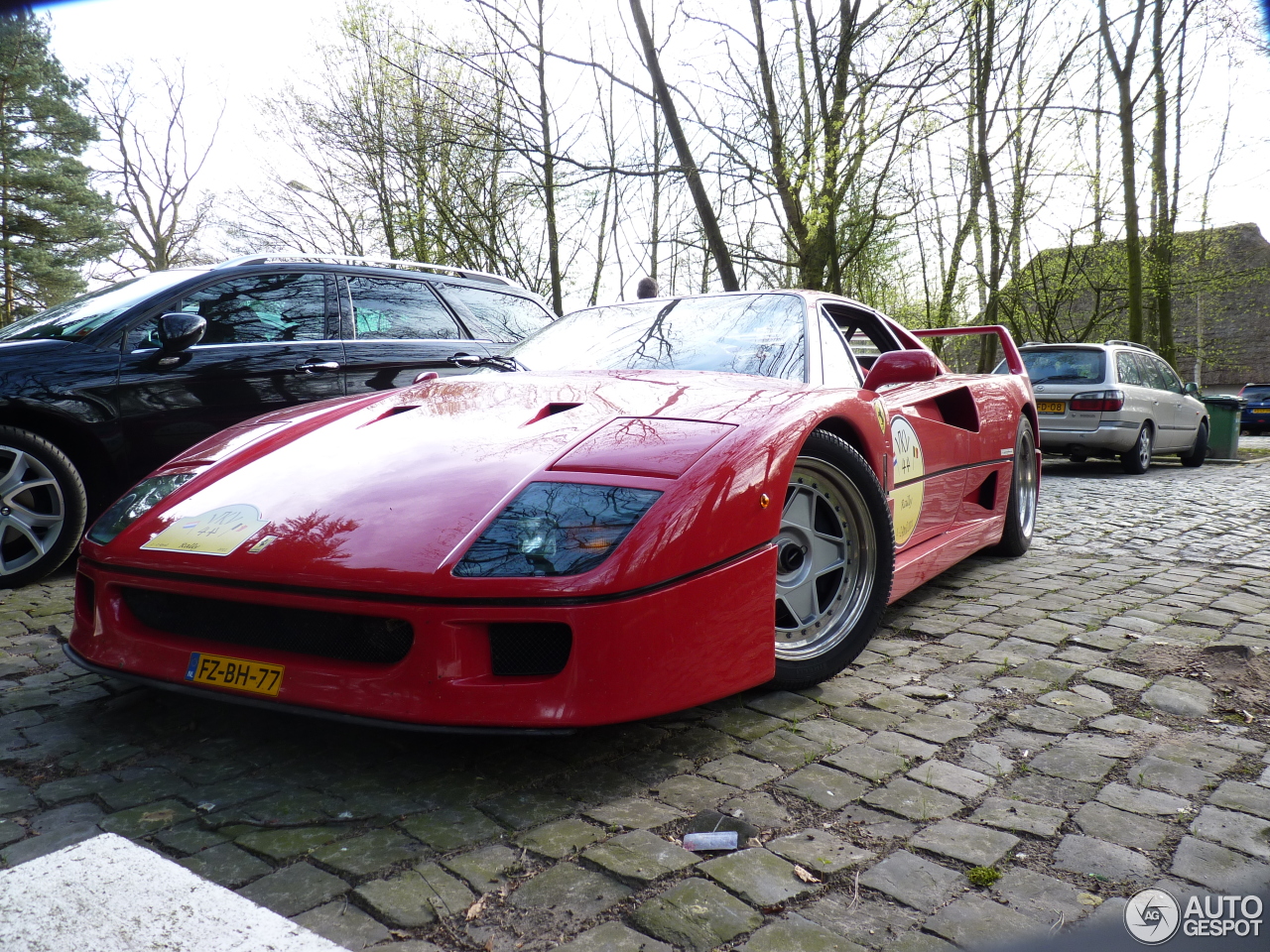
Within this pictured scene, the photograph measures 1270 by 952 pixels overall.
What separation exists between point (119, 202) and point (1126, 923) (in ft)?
89.7

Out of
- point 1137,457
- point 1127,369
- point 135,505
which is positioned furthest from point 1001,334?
point 1127,369

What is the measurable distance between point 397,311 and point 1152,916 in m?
4.72

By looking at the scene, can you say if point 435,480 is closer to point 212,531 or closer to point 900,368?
point 212,531

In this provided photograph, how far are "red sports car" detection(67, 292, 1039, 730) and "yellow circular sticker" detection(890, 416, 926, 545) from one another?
0.04 meters

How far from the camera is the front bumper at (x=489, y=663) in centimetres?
183

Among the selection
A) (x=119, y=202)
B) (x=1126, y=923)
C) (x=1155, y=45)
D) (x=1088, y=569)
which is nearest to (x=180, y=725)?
(x=1126, y=923)

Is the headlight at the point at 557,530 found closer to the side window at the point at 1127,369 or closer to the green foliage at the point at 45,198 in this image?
the side window at the point at 1127,369

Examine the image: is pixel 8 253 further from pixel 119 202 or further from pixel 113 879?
pixel 113 879

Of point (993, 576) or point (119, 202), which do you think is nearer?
point (993, 576)

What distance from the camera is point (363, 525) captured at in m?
2.06

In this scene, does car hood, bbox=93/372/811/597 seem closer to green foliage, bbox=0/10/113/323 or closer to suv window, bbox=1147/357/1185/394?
suv window, bbox=1147/357/1185/394

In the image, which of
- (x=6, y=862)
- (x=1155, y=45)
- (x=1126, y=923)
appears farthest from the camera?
(x=1155, y=45)

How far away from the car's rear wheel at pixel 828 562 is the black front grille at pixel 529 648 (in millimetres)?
845

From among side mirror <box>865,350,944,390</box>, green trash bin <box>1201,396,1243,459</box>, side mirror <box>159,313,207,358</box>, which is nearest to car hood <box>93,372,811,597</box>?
side mirror <box>865,350,944,390</box>
